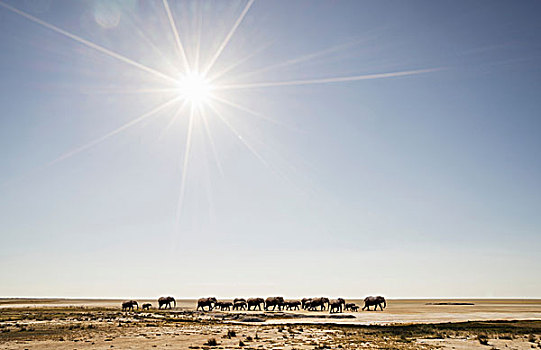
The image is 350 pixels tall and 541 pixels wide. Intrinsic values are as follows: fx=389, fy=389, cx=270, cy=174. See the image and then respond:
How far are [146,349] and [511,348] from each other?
72.3 feet

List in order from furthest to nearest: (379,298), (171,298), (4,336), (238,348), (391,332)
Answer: (171,298) → (379,298) → (391,332) → (4,336) → (238,348)

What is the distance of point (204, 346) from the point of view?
24312 millimetres

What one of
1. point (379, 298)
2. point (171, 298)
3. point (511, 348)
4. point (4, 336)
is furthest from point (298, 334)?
point (171, 298)

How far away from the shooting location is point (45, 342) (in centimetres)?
2653

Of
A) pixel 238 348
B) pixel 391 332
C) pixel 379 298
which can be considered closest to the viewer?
pixel 238 348

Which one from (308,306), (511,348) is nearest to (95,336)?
(511,348)

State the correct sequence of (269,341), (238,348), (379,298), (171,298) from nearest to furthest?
(238,348)
(269,341)
(379,298)
(171,298)

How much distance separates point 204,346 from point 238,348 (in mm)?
2494

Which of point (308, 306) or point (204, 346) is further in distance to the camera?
point (308, 306)

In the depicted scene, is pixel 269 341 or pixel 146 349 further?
pixel 269 341

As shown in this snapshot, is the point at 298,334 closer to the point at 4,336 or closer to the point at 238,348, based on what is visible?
the point at 238,348

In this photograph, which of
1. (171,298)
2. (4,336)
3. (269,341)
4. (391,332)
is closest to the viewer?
(269,341)

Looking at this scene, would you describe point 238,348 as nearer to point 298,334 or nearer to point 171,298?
point 298,334

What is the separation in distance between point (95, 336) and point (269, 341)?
1399 centimetres
